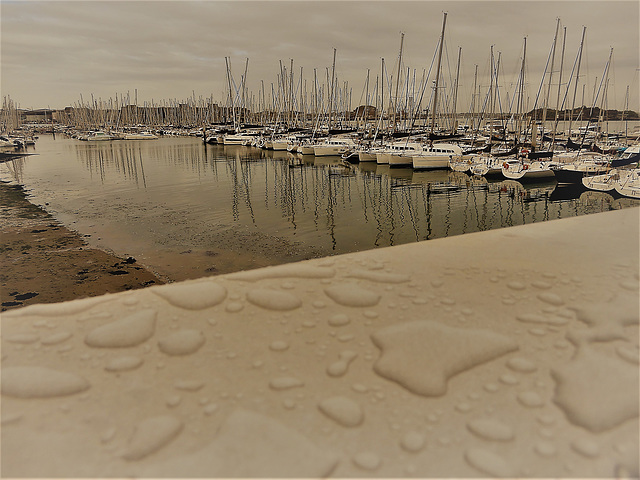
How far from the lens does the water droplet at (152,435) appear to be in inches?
70.2

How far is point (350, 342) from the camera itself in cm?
263

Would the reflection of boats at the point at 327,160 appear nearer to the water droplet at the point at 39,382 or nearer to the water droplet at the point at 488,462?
the water droplet at the point at 39,382

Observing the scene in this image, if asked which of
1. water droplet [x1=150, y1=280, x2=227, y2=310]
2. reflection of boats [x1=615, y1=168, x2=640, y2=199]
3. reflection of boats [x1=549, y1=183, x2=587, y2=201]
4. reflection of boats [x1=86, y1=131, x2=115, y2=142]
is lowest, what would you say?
reflection of boats [x1=549, y1=183, x2=587, y2=201]

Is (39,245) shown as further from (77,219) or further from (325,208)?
(325,208)

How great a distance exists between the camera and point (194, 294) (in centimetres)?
335

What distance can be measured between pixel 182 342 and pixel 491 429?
74.9 inches

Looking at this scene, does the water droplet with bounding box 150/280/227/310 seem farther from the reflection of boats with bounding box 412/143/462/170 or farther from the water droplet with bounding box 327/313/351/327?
the reflection of boats with bounding box 412/143/462/170

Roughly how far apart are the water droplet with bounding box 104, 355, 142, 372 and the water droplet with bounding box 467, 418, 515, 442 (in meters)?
1.93

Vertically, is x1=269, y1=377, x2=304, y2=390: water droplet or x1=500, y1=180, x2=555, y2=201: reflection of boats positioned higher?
x1=269, y1=377, x2=304, y2=390: water droplet

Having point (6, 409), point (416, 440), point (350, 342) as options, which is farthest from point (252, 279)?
point (416, 440)

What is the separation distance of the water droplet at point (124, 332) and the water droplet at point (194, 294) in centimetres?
28

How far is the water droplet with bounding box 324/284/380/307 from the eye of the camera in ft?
10.4

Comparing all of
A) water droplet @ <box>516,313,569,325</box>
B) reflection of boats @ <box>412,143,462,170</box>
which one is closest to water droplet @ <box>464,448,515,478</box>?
water droplet @ <box>516,313,569,325</box>

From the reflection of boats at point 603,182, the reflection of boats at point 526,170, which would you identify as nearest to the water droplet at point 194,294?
the reflection of boats at point 603,182
